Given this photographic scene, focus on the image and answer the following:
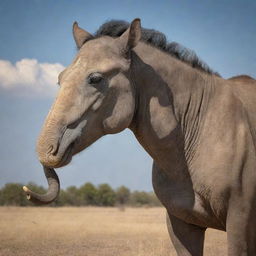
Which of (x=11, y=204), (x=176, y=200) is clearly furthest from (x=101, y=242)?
(x=11, y=204)

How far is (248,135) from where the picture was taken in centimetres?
446

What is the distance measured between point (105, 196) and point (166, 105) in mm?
59861

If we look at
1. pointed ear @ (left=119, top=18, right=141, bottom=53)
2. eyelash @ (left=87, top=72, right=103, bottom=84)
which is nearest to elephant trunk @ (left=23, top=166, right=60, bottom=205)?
eyelash @ (left=87, top=72, right=103, bottom=84)

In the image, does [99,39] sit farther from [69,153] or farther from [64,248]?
[64,248]

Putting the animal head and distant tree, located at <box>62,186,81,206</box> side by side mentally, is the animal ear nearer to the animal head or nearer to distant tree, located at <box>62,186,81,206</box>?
the animal head

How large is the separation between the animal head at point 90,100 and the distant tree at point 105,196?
5958 cm

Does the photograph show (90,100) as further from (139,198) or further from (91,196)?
(139,198)

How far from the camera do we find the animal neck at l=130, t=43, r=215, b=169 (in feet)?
14.7

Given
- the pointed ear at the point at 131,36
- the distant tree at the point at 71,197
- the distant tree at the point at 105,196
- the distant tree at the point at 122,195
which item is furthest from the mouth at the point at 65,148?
the distant tree at the point at 122,195

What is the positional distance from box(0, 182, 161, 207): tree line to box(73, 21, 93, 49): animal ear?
133 ft

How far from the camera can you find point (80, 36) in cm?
470

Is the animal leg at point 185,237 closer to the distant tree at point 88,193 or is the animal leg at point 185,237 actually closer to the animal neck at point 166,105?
the animal neck at point 166,105

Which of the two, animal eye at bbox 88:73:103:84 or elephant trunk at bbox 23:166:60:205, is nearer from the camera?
elephant trunk at bbox 23:166:60:205

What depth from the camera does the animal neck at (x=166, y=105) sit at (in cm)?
448
